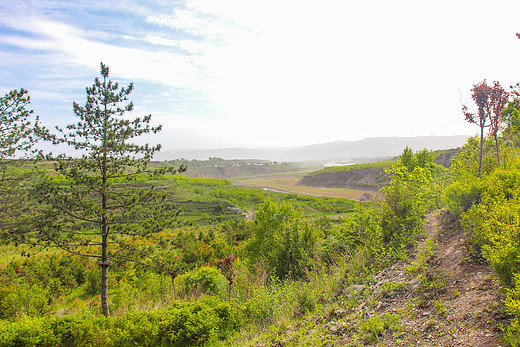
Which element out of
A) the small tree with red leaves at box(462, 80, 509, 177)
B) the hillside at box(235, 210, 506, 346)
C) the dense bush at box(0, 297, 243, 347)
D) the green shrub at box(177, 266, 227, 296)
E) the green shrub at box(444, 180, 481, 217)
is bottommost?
the green shrub at box(177, 266, 227, 296)

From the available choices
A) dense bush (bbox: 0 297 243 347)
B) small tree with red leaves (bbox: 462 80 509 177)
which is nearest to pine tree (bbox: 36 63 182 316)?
dense bush (bbox: 0 297 243 347)

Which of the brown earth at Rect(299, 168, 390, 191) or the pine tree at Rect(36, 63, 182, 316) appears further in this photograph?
the brown earth at Rect(299, 168, 390, 191)

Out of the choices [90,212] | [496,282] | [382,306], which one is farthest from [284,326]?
[90,212]

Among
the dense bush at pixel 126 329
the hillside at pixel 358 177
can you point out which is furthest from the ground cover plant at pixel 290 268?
the hillside at pixel 358 177

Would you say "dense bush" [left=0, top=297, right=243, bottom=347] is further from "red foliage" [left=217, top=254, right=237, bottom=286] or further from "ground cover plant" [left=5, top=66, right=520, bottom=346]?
"red foliage" [left=217, top=254, right=237, bottom=286]

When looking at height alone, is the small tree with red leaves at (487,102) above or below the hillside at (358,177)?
above

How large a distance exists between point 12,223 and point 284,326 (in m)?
14.8

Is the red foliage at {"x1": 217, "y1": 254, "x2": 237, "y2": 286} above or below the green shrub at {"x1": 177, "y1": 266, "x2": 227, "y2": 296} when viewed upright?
above

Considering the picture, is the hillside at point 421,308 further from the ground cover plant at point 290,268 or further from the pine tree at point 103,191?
the pine tree at point 103,191

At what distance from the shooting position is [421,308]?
188 inches

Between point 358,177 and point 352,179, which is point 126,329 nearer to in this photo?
point 358,177

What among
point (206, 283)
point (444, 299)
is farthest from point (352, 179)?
point (444, 299)

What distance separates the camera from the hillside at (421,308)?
152 inches

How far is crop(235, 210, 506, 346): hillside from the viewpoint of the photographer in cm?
387
